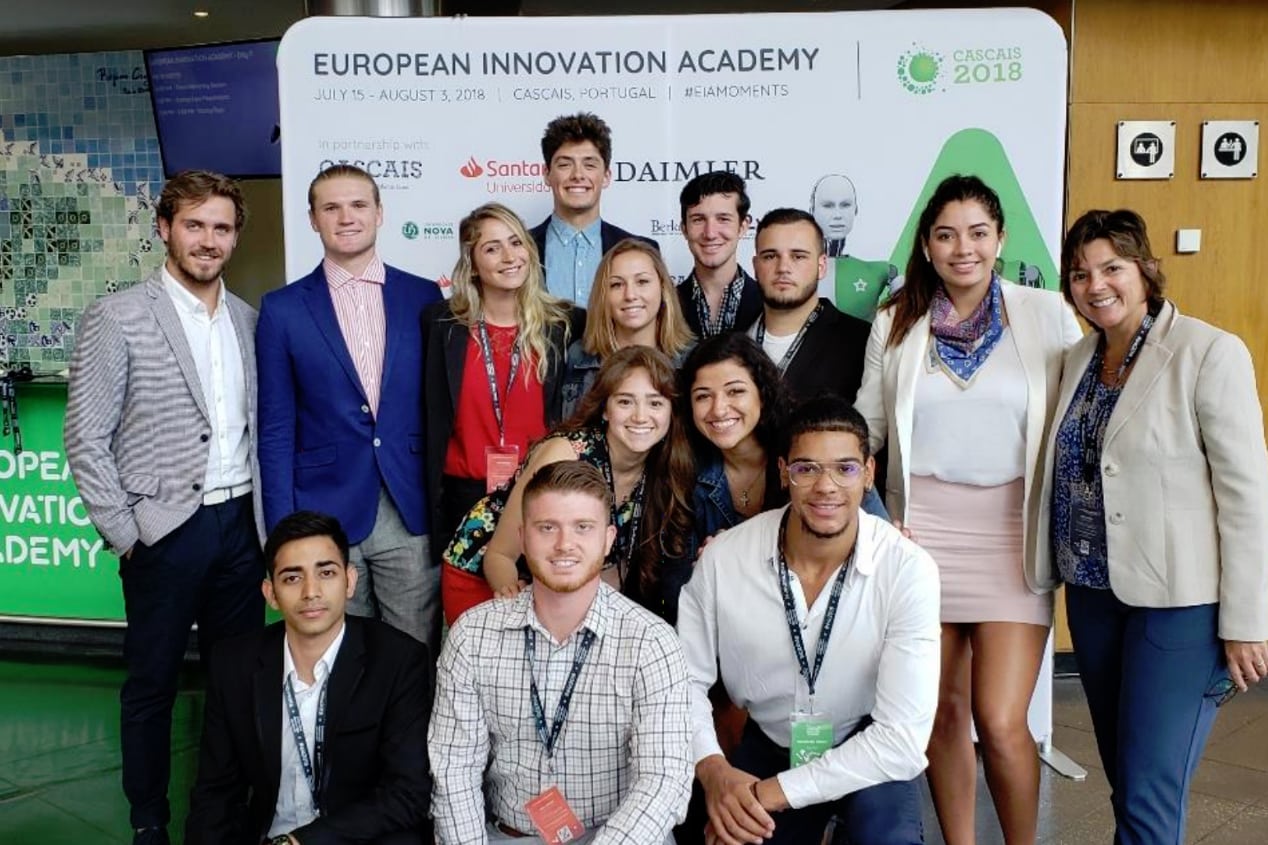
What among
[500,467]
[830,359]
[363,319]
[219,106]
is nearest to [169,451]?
[363,319]

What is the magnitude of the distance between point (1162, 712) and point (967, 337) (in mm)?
919

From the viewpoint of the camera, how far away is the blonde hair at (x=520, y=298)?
308 cm

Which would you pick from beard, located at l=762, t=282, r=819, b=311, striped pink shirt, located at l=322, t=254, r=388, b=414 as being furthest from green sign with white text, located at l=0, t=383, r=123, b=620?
beard, located at l=762, t=282, r=819, b=311

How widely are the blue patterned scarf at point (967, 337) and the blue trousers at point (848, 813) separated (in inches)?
37.0

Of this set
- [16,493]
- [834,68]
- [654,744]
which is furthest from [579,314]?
[16,493]

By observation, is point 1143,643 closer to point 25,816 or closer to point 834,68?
point 834,68

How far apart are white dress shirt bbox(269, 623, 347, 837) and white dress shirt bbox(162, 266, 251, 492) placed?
0.71 m

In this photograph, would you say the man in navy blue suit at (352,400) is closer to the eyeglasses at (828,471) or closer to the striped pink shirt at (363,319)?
the striped pink shirt at (363,319)

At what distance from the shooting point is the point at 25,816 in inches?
136

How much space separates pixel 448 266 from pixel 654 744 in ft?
6.44

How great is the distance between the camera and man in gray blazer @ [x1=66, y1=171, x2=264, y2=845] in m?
2.86

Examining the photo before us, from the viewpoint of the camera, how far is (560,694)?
230 cm

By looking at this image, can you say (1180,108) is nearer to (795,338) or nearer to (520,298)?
(795,338)

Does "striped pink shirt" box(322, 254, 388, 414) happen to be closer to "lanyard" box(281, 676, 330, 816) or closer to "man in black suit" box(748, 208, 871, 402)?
"lanyard" box(281, 676, 330, 816)
